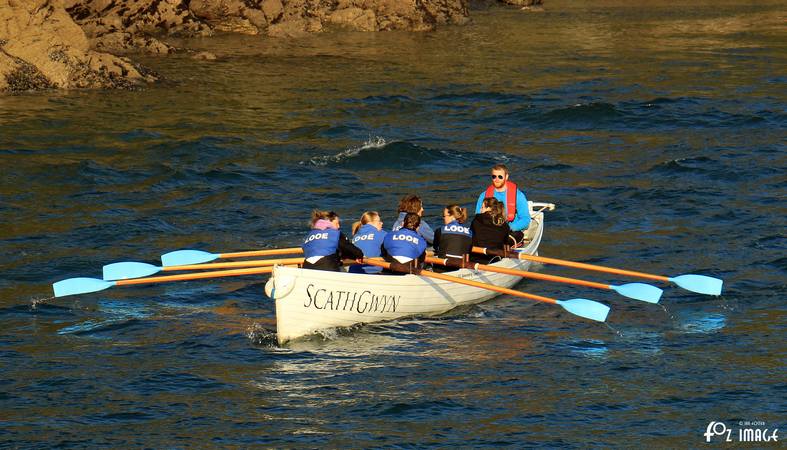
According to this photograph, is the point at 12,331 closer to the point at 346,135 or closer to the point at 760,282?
the point at 760,282

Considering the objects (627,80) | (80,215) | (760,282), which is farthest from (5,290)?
(627,80)

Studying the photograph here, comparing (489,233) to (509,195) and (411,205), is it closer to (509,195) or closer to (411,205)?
(411,205)

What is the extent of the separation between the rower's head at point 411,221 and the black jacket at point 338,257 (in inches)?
31.8

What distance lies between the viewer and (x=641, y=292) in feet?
50.1

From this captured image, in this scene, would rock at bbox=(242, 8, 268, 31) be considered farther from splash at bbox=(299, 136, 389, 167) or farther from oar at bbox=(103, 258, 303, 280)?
oar at bbox=(103, 258, 303, 280)

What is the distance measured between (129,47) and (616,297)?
71.3 feet

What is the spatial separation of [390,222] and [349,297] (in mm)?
6096

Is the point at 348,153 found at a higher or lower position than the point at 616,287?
higher

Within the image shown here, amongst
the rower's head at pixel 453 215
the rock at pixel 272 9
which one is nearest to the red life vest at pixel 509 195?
the rower's head at pixel 453 215

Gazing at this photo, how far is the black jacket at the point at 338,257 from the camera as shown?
1477 cm

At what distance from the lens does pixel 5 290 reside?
53.9 ft

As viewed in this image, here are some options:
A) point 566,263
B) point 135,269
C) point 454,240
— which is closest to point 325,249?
point 454,240

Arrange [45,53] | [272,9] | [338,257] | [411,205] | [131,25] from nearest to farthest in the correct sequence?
[338,257], [411,205], [45,53], [131,25], [272,9]

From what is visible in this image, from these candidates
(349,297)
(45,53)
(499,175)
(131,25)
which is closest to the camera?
(349,297)
